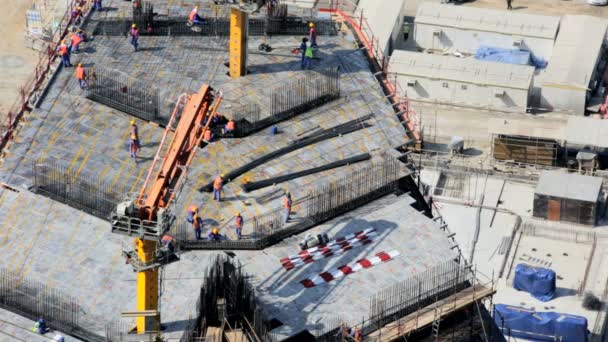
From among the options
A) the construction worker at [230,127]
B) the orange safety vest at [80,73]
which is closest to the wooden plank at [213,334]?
the construction worker at [230,127]

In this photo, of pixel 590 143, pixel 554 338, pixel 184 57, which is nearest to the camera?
pixel 554 338

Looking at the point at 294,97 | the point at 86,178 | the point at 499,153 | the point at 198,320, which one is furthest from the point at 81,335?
the point at 499,153

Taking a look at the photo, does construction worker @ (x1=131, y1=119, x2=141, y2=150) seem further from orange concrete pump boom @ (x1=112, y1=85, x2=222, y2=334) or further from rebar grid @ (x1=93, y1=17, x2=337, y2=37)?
rebar grid @ (x1=93, y1=17, x2=337, y2=37)

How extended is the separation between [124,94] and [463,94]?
4629cm

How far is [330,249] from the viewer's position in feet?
445

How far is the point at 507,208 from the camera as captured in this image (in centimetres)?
16562

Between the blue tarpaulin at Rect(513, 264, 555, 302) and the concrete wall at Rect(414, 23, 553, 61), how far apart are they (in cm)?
4782

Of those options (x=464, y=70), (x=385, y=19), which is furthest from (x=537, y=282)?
(x=385, y=19)

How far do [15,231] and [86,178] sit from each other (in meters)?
7.97

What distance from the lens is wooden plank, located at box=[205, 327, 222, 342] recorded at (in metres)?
122

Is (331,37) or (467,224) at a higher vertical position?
(331,37)

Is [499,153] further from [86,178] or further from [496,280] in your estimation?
[86,178]

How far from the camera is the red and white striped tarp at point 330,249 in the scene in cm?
13362

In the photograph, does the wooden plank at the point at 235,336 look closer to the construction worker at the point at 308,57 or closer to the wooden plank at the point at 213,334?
the wooden plank at the point at 213,334
